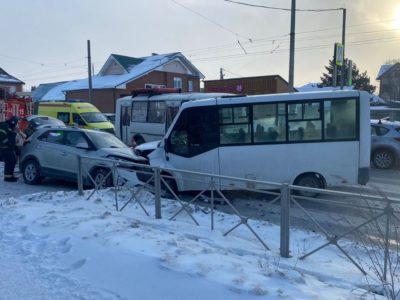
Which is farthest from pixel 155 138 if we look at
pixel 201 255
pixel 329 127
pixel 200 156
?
pixel 201 255

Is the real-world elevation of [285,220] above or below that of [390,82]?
below

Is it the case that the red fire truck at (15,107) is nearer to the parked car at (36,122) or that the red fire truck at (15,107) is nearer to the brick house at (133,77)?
the parked car at (36,122)

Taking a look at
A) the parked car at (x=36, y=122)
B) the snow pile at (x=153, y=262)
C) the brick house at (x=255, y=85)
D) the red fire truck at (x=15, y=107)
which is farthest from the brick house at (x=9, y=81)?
the snow pile at (x=153, y=262)

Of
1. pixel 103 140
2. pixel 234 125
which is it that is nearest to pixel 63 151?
pixel 103 140

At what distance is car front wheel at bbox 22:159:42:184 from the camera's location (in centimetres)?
1123

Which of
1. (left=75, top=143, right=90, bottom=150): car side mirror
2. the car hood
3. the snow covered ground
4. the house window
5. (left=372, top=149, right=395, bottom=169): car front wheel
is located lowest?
the snow covered ground

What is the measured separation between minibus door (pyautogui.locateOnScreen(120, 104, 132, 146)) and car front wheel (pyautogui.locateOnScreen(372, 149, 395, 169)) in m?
9.66

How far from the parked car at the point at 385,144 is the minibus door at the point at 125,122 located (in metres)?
9.62

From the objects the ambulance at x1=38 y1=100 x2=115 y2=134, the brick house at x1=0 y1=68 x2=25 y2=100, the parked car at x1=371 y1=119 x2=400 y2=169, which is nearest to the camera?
the parked car at x1=371 y1=119 x2=400 y2=169

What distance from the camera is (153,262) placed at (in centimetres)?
439

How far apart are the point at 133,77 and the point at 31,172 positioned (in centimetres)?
2745

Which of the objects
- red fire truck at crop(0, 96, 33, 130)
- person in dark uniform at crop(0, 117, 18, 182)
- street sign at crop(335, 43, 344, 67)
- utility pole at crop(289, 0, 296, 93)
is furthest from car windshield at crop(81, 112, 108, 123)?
street sign at crop(335, 43, 344, 67)

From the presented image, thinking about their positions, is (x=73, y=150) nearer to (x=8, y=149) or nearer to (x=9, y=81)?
(x=8, y=149)

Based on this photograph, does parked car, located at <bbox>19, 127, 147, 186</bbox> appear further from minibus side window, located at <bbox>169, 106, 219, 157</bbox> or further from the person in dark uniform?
minibus side window, located at <bbox>169, 106, 219, 157</bbox>
